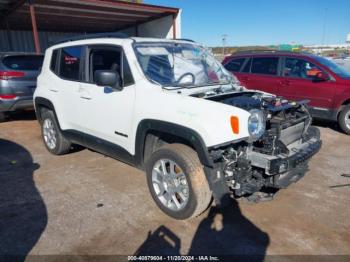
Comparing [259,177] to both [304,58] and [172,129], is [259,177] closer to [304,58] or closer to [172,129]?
[172,129]

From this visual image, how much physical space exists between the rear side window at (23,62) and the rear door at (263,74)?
5.34m

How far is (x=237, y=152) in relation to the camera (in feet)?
9.58

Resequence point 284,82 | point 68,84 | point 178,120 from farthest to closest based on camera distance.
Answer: point 284,82 → point 68,84 → point 178,120

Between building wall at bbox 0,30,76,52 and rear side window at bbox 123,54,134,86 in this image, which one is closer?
rear side window at bbox 123,54,134,86

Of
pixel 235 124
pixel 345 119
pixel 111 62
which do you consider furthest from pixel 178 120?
pixel 345 119

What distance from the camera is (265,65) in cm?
763

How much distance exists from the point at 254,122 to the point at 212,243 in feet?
4.04

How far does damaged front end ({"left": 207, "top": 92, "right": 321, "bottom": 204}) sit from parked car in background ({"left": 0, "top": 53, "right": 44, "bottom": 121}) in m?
5.57

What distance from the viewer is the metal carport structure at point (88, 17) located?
1087cm

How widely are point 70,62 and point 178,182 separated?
259 cm

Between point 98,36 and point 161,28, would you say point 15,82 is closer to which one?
point 98,36

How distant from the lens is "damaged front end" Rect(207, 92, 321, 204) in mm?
2846

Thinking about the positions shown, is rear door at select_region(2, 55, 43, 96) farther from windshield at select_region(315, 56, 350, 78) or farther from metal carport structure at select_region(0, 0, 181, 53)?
windshield at select_region(315, 56, 350, 78)

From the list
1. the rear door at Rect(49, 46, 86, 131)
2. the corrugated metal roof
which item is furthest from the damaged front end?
the corrugated metal roof
